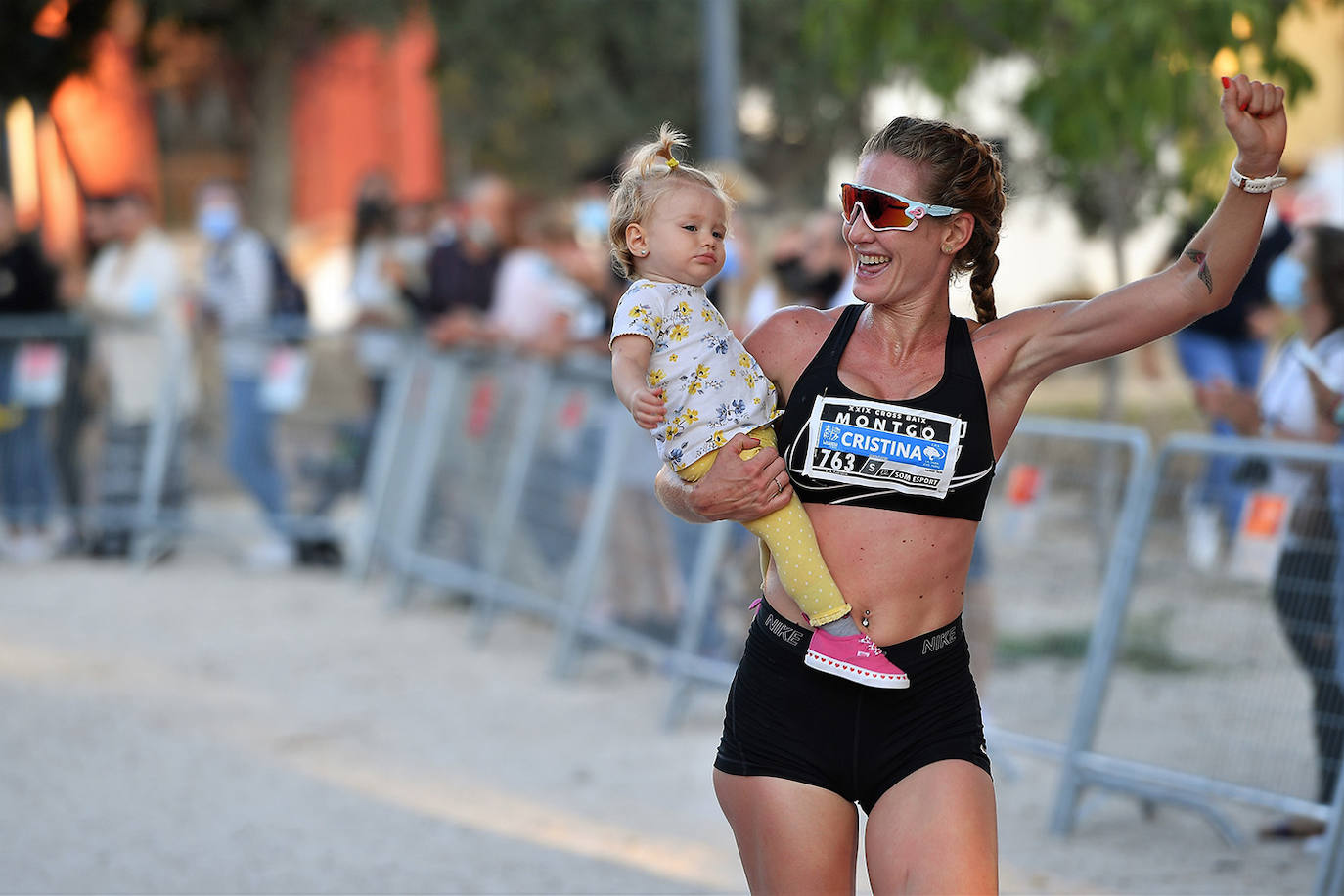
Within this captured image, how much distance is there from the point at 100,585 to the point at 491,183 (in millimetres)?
3565

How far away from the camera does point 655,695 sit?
796 centimetres

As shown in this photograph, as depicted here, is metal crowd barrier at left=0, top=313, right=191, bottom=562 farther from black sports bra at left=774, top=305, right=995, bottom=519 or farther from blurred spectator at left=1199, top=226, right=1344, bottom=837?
black sports bra at left=774, top=305, right=995, bottom=519

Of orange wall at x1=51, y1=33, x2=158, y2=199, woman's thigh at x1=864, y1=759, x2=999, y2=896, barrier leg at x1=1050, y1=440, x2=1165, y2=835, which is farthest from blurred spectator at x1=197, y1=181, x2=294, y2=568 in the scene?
orange wall at x1=51, y1=33, x2=158, y2=199

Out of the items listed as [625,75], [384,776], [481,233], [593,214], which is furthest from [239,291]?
[625,75]

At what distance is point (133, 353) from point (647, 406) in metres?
8.88

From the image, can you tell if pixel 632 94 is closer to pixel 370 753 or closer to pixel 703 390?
pixel 370 753

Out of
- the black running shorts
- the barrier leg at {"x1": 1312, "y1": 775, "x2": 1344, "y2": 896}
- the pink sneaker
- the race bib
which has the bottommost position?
the barrier leg at {"x1": 1312, "y1": 775, "x2": 1344, "y2": 896}

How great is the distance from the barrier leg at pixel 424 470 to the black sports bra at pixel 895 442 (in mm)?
6839

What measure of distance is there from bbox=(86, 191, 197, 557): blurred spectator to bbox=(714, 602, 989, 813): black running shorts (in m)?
8.67

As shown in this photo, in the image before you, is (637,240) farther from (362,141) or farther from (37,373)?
(362,141)

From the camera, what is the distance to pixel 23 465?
11.3 meters

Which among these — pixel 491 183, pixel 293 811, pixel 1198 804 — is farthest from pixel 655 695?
pixel 491 183

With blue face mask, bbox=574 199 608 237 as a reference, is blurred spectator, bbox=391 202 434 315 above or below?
below

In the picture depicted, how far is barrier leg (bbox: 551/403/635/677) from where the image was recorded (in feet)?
26.7
